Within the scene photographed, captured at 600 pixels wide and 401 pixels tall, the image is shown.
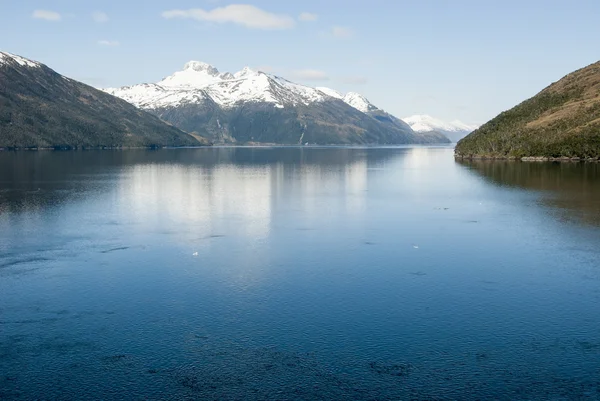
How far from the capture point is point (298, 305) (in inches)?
2373

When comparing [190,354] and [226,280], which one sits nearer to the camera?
[190,354]

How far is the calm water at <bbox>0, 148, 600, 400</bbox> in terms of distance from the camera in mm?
43344

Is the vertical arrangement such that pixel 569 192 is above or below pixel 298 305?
above

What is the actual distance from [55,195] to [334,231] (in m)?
82.9

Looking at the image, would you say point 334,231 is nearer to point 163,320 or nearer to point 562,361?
point 163,320

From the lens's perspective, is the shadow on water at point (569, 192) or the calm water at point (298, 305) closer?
the calm water at point (298, 305)

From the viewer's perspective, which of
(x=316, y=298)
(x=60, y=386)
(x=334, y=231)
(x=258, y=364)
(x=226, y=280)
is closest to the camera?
(x=60, y=386)

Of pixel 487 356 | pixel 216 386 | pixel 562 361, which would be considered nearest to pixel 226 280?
pixel 216 386

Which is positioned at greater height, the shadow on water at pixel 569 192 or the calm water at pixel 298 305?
the shadow on water at pixel 569 192

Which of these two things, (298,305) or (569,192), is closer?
(298,305)

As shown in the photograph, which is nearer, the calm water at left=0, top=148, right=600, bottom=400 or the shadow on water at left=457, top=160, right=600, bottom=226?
A: the calm water at left=0, top=148, right=600, bottom=400

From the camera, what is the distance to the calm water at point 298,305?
1706 inches

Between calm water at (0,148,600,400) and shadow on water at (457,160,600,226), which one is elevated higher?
shadow on water at (457,160,600,226)

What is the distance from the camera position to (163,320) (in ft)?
184
